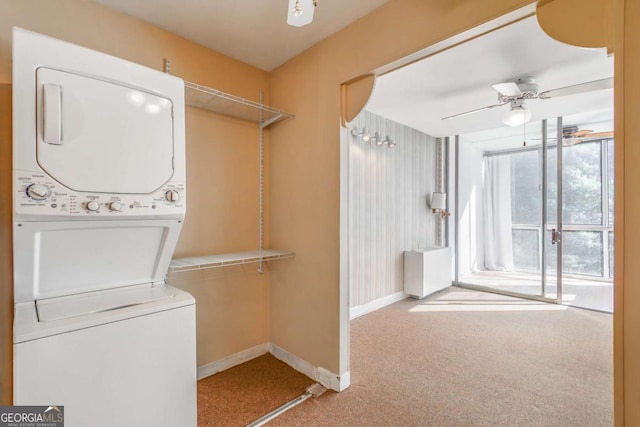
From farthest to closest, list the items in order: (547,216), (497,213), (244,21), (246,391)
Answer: (497,213) → (547,216) → (246,391) → (244,21)

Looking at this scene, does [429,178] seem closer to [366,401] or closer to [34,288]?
[366,401]

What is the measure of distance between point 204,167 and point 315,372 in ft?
5.56

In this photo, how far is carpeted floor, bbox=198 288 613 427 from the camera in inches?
67.6

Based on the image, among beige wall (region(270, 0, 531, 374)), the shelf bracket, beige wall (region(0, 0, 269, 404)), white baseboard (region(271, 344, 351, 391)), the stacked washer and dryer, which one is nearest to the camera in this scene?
the stacked washer and dryer

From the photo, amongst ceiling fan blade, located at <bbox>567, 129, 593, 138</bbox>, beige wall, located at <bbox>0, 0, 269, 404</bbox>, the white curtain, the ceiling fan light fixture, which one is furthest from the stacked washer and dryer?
the white curtain

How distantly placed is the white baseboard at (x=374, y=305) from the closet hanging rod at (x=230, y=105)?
215 cm

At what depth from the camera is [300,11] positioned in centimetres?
97

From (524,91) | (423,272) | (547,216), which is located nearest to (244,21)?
(524,91)

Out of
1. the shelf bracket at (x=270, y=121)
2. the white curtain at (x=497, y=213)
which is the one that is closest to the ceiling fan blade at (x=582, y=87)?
the white curtain at (x=497, y=213)

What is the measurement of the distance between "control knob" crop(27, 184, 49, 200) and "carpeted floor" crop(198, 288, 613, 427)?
1458mm

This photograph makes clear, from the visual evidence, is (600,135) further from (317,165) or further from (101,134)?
(101,134)

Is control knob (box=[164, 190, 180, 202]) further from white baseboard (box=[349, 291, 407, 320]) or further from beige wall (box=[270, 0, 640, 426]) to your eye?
white baseboard (box=[349, 291, 407, 320])

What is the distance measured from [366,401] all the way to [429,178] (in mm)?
3718

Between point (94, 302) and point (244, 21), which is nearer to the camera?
point (94, 302)
